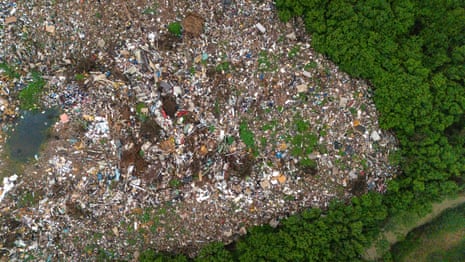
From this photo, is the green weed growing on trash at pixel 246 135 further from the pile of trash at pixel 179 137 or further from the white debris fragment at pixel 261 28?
the white debris fragment at pixel 261 28

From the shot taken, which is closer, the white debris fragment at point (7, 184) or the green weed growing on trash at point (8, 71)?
the white debris fragment at point (7, 184)

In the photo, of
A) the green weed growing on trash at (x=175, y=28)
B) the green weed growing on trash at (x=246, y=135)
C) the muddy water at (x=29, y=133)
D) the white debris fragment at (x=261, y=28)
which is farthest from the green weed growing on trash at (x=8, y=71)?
the white debris fragment at (x=261, y=28)

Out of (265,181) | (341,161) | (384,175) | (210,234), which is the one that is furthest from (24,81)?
(384,175)

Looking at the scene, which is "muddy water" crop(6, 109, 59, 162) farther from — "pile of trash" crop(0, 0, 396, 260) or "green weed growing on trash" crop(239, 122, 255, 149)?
"green weed growing on trash" crop(239, 122, 255, 149)

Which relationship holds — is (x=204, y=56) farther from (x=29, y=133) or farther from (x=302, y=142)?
(x=29, y=133)

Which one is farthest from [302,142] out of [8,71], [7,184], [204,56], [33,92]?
[8,71]

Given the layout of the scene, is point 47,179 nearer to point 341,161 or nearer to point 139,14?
point 139,14
